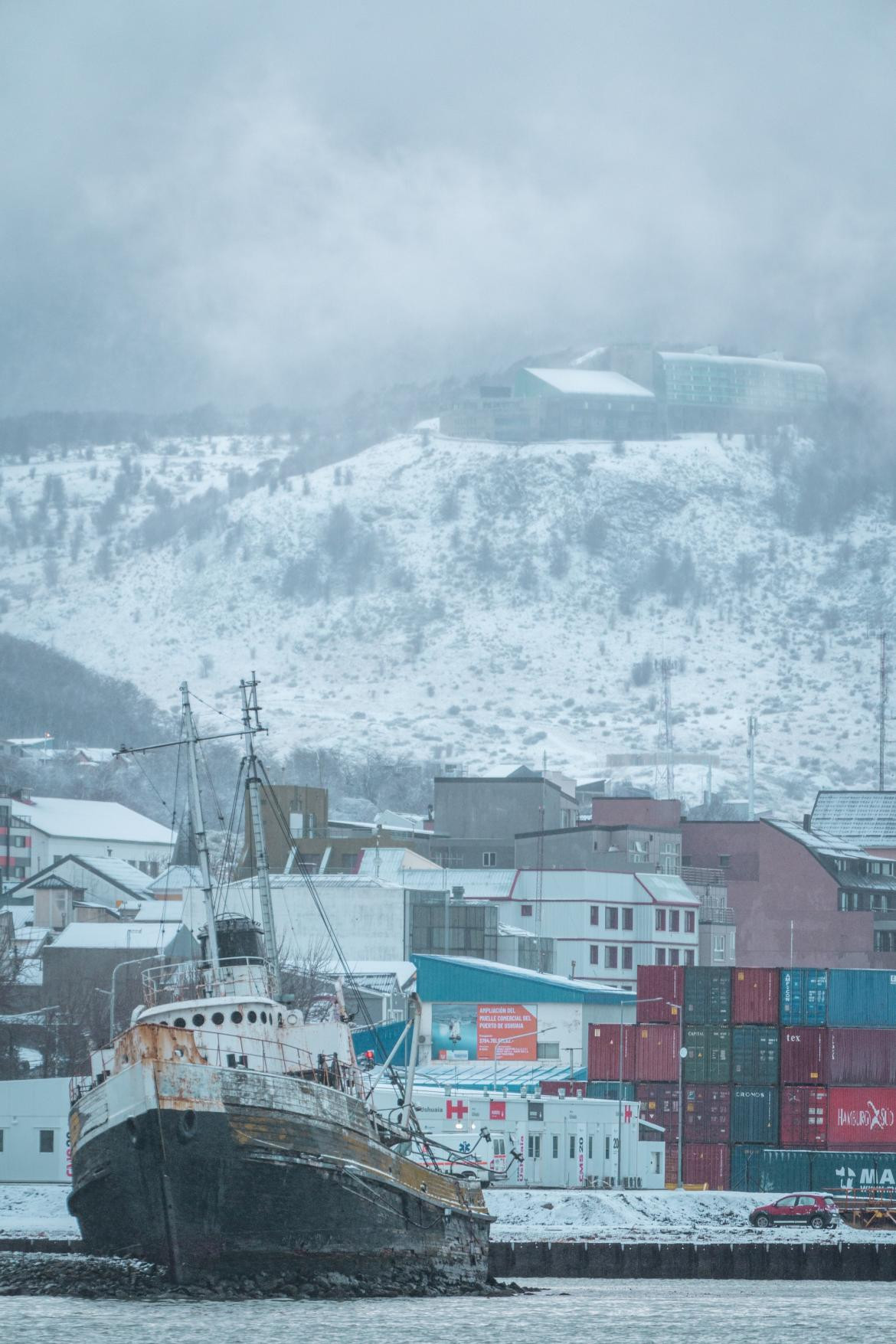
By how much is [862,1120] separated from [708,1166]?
5.51 m

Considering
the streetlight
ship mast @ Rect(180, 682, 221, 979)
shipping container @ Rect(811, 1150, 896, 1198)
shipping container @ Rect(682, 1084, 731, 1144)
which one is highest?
ship mast @ Rect(180, 682, 221, 979)

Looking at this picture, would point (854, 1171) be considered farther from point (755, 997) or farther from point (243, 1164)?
point (243, 1164)

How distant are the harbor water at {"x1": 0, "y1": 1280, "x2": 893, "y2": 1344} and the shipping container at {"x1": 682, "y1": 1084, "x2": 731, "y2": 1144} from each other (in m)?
19.9

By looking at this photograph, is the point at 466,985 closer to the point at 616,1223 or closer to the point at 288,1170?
the point at 616,1223

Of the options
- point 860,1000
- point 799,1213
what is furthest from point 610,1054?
point 799,1213

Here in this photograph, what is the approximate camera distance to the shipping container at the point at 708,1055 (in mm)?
82375

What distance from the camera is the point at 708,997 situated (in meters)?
83.6

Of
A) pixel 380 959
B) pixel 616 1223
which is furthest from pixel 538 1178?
pixel 380 959

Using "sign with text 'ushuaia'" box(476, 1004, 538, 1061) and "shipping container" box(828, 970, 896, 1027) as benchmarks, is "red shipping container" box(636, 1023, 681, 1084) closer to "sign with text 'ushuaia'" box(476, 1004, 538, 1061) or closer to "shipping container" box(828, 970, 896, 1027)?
"shipping container" box(828, 970, 896, 1027)

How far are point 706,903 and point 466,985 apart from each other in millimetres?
43570

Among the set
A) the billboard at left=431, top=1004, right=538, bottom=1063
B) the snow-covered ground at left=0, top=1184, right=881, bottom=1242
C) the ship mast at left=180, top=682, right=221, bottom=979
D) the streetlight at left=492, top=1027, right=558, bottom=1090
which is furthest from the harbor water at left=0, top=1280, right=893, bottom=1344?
the billboard at left=431, top=1004, right=538, bottom=1063

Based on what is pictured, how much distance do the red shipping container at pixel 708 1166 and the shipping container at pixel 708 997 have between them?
4.39 meters

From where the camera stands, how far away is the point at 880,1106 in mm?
79875

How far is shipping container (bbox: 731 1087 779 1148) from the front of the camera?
80688 mm
